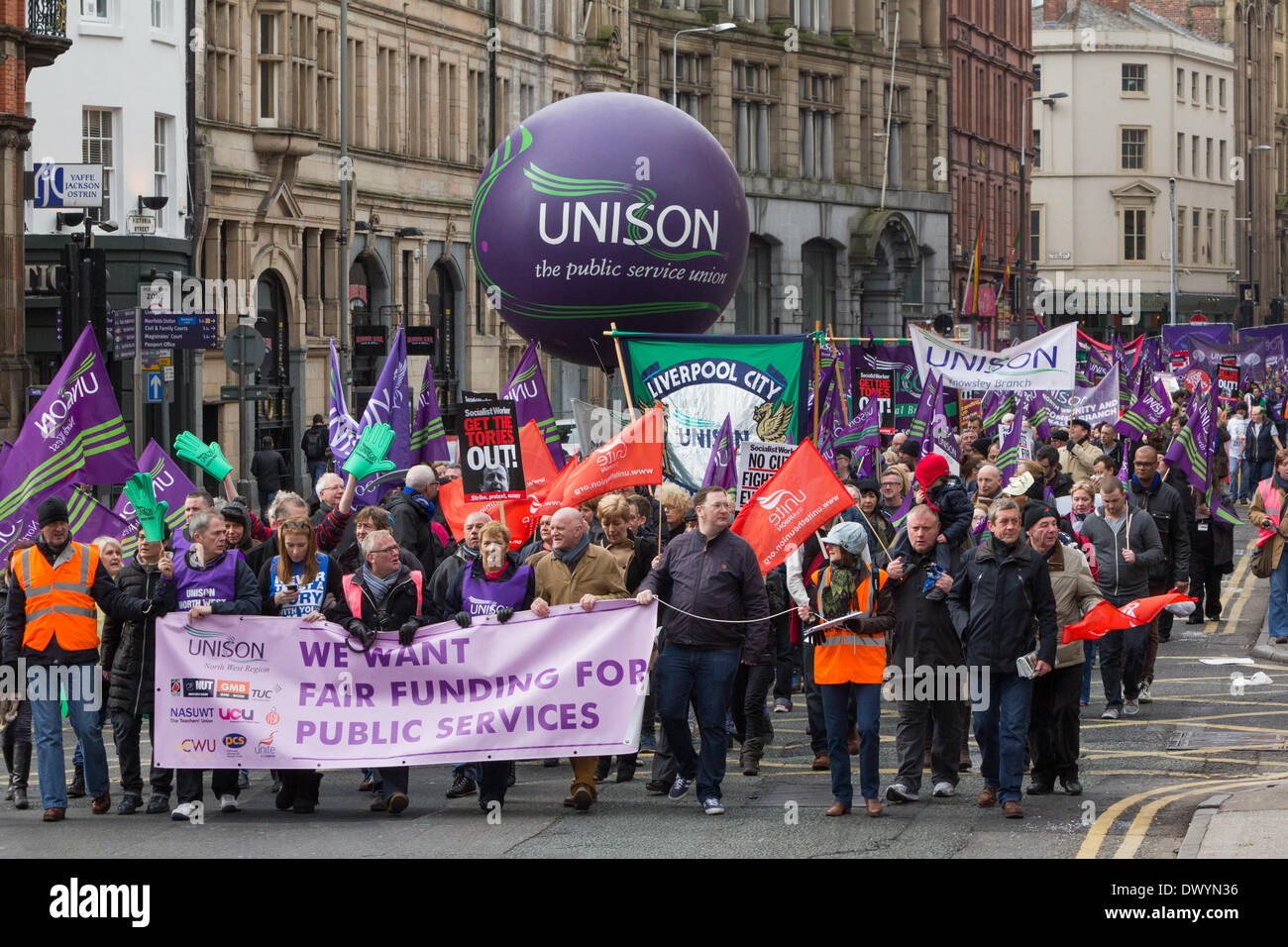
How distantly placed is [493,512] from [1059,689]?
4.68 metres

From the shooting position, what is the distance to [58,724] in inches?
497

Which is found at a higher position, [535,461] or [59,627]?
[535,461]

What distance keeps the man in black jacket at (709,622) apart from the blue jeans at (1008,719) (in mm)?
1340

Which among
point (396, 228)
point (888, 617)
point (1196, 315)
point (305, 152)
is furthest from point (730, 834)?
point (1196, 315)

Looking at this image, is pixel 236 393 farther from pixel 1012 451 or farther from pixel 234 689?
pixel 234 689

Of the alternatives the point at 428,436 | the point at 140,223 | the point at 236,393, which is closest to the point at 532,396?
the point at 428,436

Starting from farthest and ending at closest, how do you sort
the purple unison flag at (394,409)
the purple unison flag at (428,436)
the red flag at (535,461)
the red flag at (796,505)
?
the purple unison flag at (428,436) < the purple unison flag at (394,409) < the red flag at (535,461) < the red flag at (796,505)

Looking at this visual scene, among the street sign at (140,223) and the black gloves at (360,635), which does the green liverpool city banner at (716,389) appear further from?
the street sign at (140,223)

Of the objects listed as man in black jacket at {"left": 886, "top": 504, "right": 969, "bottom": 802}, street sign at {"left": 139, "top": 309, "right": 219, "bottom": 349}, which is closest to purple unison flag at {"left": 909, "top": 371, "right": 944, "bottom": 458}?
street sign at {"left": 139, "top": 309, "right": 219, "bottom": 349}

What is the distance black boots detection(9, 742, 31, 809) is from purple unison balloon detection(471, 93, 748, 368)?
22.1ft

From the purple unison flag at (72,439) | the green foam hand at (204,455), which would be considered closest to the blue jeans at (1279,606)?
the green foam hand at (204,455)

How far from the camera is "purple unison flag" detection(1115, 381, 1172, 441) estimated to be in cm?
3061

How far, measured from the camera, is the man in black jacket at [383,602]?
1267cm

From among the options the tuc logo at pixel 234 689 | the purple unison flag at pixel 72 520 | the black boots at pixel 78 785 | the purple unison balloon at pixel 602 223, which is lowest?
the black boots at pixel 78 785
